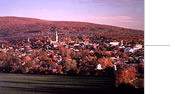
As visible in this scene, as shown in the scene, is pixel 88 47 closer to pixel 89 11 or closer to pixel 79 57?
pixel 79 57

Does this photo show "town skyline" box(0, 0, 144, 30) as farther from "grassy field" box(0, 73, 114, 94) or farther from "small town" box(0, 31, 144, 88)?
"grassy field" box(0, 73, 114, 94)

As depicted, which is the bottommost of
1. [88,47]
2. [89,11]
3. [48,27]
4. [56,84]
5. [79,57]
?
[56,84]

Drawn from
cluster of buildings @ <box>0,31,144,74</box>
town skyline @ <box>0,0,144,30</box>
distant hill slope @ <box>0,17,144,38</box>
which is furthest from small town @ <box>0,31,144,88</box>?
town skyline @ <box>0,0,144,30</box>

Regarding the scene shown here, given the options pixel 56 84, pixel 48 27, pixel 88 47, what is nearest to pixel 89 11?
pixel 88 47

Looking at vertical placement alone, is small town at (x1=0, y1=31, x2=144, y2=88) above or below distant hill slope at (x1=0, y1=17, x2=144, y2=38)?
below

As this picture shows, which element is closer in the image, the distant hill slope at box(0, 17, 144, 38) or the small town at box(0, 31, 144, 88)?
the small town at box(0, 31, 144, 88)

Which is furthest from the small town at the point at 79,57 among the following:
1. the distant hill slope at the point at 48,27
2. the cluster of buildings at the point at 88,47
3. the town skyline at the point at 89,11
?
the town skyline at the point at 89,11

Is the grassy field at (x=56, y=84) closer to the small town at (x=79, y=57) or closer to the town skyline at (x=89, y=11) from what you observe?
the small town at (x=79, y=57)
